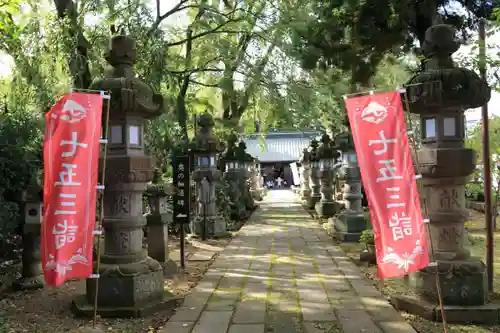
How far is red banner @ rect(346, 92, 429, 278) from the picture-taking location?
4023 mm

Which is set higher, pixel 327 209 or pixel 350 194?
pixel 350 194

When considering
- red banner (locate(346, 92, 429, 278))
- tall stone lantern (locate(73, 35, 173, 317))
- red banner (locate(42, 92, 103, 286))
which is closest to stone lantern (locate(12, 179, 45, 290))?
tall stone lantern (locate(73, 35, 173, 317))

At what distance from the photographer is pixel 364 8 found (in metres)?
6.91

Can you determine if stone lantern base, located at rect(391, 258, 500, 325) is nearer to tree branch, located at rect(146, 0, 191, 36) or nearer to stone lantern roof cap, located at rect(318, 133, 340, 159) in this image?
tree branch, located at rect(146, 0, 191, 36)

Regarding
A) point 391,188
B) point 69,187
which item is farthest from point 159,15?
point 391,188

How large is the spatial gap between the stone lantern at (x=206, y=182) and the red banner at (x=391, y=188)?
282 inches

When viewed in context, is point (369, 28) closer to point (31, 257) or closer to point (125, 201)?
point (125, 201)

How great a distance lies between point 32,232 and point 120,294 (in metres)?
2.07

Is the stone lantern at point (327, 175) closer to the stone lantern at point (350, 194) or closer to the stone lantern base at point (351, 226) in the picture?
the stone lantern at point (350, 194)

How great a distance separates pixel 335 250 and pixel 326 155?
6568mm

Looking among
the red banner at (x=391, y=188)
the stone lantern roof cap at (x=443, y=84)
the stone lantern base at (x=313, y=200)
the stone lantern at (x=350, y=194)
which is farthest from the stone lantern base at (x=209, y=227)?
the stone lantern base at (x=313, y=200)

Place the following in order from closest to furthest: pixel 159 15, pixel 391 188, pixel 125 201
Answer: pixel 391 188, pixel 125 201, pixel 159 15

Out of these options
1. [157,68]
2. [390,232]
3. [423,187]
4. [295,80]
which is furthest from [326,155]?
[390,232]

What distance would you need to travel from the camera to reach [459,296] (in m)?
4.59
